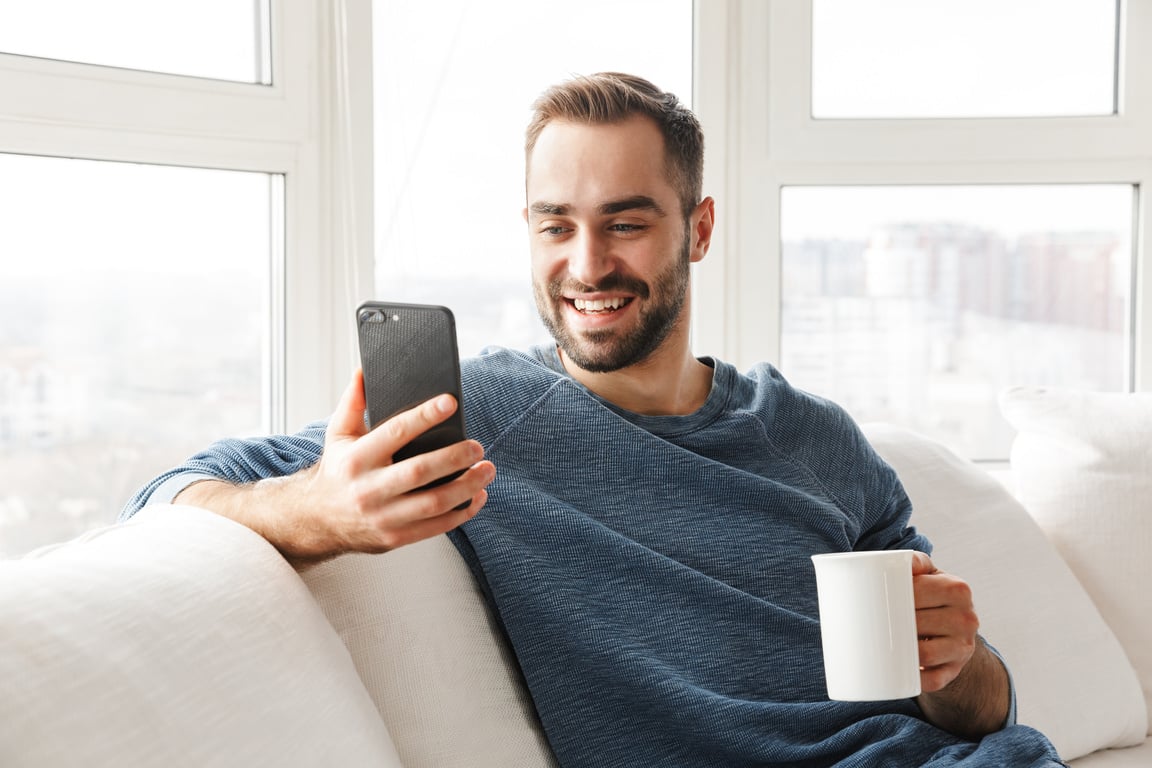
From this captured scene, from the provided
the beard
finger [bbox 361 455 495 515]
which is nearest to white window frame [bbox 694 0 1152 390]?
the beard

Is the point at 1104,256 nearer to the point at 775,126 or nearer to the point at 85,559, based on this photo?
the point at 775,126

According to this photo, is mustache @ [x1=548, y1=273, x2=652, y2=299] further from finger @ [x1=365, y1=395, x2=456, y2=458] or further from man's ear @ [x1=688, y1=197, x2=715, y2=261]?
finger @ [x1=365, y1=395, x2=456, y2=458]

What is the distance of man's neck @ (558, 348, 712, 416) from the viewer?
1465 millimetres

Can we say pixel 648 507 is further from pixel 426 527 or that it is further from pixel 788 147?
pixel 788 147

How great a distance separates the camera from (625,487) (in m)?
1.35

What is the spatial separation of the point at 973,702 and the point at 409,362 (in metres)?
0.79

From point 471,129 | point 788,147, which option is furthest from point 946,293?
point 471,129

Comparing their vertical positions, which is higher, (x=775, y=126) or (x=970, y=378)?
(x=775, y=126)

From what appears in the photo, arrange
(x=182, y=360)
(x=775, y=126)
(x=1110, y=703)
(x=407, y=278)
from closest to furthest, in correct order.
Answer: (x=1110, y=703) → (x=182, y=360) → (x=407, y=278) → (x=775, y=126)

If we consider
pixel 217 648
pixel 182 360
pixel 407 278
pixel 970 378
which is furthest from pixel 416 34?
pixel 217 648

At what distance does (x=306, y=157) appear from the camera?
212 cm

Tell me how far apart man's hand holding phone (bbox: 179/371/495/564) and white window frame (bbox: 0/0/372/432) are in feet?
3.63

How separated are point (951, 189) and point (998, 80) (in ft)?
0.88

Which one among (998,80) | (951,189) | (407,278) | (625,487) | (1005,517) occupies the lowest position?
(1005,517)
